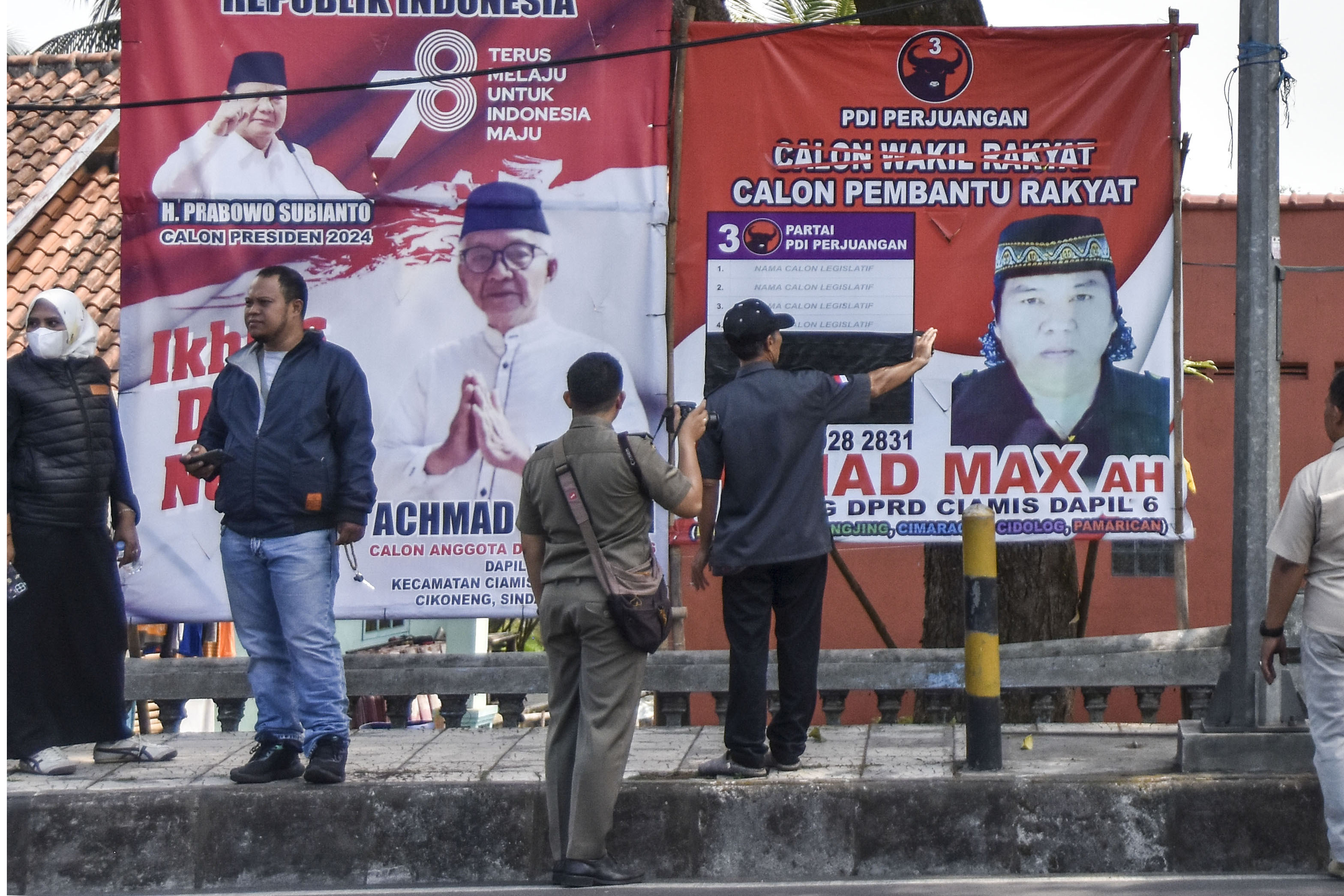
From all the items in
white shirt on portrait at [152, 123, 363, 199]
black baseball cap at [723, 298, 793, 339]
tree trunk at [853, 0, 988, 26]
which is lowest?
black baseball cap at [723, 298, 793, 339]

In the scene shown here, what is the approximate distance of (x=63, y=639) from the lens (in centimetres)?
596

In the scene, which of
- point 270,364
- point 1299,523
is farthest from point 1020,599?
point 270,364

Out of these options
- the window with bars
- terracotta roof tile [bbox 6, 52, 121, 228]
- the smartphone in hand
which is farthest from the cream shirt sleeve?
terracotta roof tile [bbox 6, 52, 121, 228]

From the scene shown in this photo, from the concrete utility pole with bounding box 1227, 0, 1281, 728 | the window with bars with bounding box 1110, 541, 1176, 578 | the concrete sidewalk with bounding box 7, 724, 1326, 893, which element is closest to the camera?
the concrete sidewalk with bounding box 7, 724, 1326, 893

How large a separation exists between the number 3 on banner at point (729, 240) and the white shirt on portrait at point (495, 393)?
69 centimetres

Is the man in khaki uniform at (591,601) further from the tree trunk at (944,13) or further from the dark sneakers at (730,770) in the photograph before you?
the tree trunk at (944,13)

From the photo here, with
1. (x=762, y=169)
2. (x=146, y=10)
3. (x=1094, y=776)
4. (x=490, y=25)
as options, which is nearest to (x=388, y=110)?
(x=490, y=25)

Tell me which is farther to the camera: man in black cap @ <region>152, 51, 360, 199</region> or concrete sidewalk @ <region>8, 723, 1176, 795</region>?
man in black cap @ <region>152, 51, 360, 199</region>

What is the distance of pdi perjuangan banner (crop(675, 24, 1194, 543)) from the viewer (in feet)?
22.6

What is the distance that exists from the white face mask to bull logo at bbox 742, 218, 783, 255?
9.66ft

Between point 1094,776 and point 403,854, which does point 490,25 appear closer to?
point 403,854

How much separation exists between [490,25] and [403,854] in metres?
3.74

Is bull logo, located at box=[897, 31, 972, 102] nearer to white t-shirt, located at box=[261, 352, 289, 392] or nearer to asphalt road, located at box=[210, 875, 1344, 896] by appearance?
white t-shirt, located at box=[261, 352, 289, 392]

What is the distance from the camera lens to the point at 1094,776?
5523 millimetres
